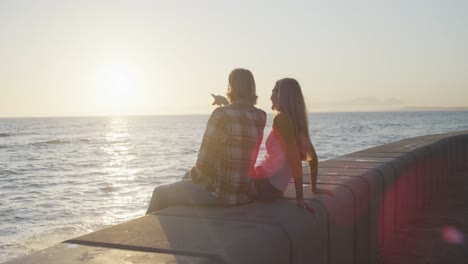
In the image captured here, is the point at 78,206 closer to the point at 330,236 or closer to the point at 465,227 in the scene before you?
the point at 465,227

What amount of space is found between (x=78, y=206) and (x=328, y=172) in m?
11.1

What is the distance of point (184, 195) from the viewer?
404cm

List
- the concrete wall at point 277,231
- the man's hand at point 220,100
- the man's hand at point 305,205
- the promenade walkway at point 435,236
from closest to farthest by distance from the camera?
the concrete wall at point 277,231
the man's hand at point 305,205
the man's hand at point 220,100
the promenade walkway at point 435,236

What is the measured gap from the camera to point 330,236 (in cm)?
375

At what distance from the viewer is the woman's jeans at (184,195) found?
13.1ft

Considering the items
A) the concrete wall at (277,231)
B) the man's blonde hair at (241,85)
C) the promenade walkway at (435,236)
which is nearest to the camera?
the concrete wall at (277,231)

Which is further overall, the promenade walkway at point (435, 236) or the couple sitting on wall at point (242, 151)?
the promenade walkway at point (435, 236)

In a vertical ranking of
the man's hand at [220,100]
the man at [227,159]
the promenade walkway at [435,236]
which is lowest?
the promenade walkway at [435,236]

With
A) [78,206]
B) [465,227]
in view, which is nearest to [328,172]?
[465,227]

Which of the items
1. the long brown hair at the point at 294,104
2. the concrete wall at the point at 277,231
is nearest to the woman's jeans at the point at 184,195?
the concrete wall at the point at 277,231

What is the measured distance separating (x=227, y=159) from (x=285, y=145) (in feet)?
1.53

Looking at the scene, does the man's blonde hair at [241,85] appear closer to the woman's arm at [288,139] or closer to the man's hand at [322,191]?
the woman's arm at [288,139]

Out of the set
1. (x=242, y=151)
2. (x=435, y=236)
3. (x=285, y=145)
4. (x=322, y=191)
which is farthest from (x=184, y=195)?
(x=435, y=236)

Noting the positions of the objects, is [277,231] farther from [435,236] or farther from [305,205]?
[435,236]
